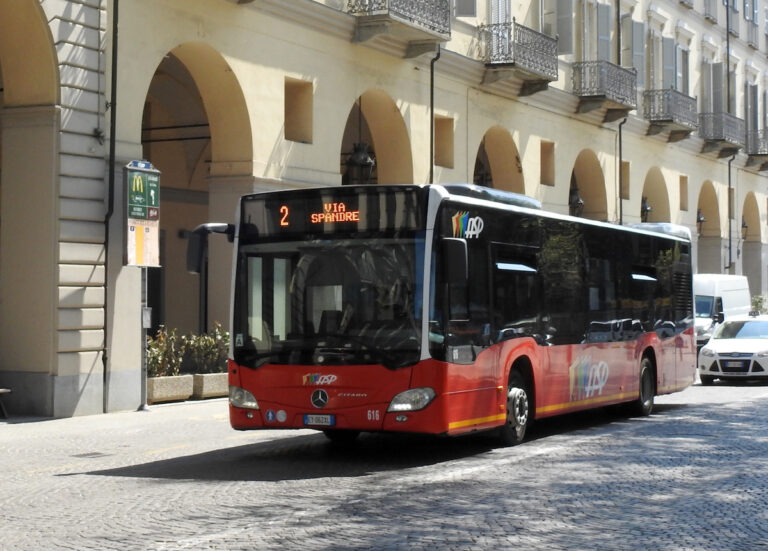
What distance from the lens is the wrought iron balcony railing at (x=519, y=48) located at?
98.2 ft

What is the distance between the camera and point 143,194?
1975 centimetres

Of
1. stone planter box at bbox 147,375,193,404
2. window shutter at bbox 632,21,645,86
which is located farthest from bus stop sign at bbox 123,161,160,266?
window shutter at bbox 632,21,645,86

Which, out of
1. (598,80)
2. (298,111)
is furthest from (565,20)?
(298,111)

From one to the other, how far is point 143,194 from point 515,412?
7.67m

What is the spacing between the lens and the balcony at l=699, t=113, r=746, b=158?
147ft

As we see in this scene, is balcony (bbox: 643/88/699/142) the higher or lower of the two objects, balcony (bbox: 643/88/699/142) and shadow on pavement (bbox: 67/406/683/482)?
the higher

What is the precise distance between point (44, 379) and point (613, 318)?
7.87 m

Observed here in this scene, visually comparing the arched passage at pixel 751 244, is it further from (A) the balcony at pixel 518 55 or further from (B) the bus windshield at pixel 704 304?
(A) the balcony at pixel 518 55

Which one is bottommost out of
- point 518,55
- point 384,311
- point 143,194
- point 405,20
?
point 384,311

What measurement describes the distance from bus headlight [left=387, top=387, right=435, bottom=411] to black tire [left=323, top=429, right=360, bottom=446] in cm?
231

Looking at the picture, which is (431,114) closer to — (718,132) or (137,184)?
(137,184)

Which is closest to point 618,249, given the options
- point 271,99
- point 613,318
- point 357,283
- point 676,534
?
point 613,318

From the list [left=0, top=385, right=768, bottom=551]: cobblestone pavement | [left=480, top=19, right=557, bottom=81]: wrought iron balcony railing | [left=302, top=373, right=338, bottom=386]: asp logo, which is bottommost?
[left=0, top=385, right=768, bottom=551]: cobblestone pavement

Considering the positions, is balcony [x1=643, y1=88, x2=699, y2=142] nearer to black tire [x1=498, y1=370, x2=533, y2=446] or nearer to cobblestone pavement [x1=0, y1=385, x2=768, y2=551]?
cobblestone pavement [x1=0, y1=385, x2=768, y2=551]
